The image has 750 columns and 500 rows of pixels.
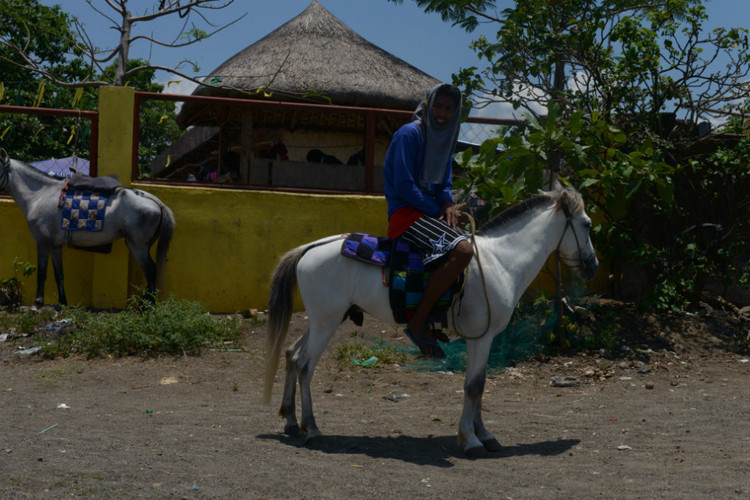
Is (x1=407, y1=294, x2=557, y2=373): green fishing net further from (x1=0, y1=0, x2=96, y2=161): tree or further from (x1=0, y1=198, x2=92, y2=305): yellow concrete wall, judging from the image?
(x1=0, y1=0, x2=96, y2=161): tree

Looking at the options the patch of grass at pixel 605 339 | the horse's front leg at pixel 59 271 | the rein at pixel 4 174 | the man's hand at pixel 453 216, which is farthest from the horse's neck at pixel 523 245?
the rein at pixel 4 174

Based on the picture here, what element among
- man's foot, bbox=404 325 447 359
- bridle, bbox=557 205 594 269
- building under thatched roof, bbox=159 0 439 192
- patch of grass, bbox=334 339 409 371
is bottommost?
patch of grass, bbox=334 339 409 371

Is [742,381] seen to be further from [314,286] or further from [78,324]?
[78,324]

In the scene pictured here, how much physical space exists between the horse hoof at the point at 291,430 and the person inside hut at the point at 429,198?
0.96 meters

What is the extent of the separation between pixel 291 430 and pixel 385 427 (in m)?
0.69

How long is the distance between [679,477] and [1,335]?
649cm

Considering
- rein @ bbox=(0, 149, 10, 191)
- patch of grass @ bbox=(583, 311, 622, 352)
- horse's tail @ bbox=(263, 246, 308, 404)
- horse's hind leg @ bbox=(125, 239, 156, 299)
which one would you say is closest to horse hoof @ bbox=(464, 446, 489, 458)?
horse's tail @ bbox=(263, 246, 308, 404)

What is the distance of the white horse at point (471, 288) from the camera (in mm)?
4754

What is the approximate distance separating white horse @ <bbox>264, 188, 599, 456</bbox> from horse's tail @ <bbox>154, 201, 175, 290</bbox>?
401 cm

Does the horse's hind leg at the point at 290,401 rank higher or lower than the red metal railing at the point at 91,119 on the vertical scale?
lower

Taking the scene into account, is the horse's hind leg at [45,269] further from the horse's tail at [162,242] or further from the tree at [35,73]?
the tree at [35,73]

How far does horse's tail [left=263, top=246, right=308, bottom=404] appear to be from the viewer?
495 cm

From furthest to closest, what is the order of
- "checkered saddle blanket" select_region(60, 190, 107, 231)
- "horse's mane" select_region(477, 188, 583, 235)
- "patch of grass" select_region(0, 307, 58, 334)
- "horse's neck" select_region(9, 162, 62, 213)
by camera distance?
"horse's neck" select_region(9, 162, 62, 213) < "checkered saddle blanket" select_region(60, 190, 107, 231) < "patch of grass" select_region(0, 307, 58, 334) < "horse's mane" select_region(477, 188, 583, 235)

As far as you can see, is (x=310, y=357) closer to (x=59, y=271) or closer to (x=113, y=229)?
(x=113, y=229)
